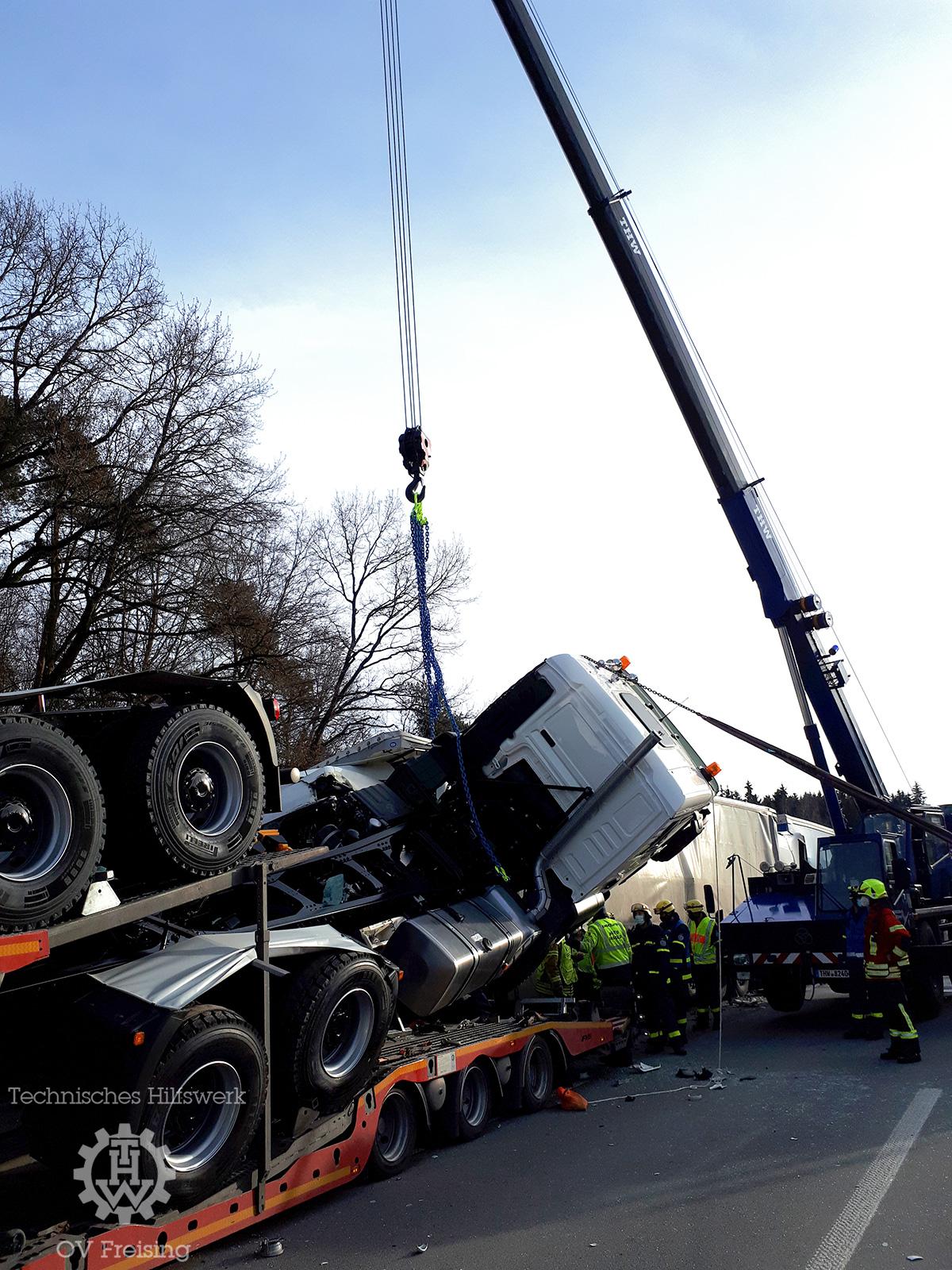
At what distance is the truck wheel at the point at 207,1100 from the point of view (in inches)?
193

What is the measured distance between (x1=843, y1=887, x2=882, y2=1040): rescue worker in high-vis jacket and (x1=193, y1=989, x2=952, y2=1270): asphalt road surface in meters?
2.08

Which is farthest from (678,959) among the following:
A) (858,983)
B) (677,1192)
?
(677,1192)

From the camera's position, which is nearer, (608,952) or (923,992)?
(608,952)

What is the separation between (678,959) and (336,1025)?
19.1 ft

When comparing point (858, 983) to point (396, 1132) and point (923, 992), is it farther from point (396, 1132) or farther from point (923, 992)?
point (396, 1132)

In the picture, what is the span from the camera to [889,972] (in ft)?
31.3

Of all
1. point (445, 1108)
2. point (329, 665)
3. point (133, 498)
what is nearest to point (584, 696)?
point (445, 1108)

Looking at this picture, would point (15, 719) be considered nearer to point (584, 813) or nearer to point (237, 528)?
point (584, 813)

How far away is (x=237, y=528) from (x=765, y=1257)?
14.7m

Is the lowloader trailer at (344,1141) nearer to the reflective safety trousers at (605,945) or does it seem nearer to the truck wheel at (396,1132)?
the truck wheel at (396,1132)

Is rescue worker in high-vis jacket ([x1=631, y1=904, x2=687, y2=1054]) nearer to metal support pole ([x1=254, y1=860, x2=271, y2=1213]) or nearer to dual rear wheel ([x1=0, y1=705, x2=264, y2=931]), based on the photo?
metal support pole ([x1=254, y1=860, x2=271, y2=1213])

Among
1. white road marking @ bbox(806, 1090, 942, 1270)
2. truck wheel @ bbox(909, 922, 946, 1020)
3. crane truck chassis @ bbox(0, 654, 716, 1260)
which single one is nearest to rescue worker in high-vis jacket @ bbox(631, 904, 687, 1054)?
crane truck chassis @ bbox(0, 654, 716, 1260)

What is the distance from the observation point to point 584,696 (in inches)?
354

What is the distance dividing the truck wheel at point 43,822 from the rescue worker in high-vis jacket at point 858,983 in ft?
28.1
